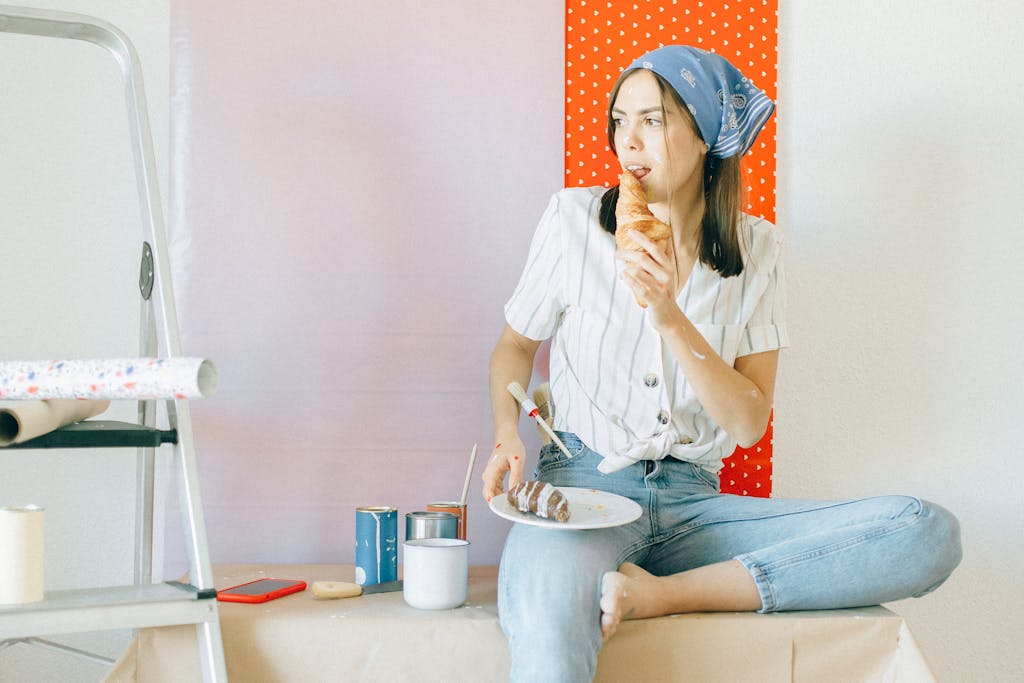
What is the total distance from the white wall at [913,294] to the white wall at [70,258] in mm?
1225

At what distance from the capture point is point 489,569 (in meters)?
1.68

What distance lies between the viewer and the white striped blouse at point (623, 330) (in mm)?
1514

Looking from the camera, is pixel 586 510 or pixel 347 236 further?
pixel 347 236

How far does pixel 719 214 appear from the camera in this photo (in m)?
1.57

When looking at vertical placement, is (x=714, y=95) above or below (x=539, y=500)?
above

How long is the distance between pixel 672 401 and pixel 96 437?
2.77 feet

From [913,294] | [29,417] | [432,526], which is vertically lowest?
[432,526]

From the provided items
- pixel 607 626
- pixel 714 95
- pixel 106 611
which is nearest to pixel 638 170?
pixel 714 95

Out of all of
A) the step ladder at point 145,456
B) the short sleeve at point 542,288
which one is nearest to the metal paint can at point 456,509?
the short sleeve at point 542,288

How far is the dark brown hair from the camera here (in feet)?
5.07

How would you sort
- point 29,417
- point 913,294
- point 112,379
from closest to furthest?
point 112,379 → point 29,417 → point 913,294

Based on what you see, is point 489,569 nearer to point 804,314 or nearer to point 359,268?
point 359,268

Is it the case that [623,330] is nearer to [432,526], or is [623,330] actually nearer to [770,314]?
[770,314]

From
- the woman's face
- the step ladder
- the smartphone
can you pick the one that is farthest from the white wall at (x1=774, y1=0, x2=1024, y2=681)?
the step ladder
